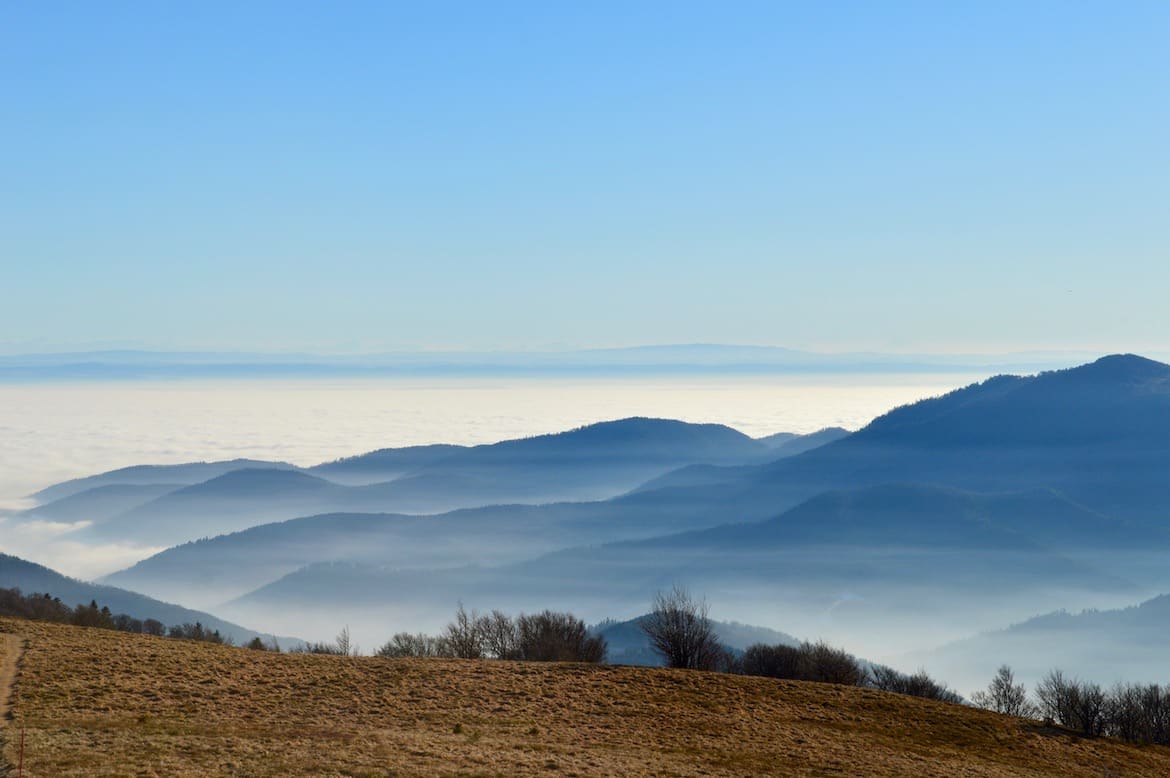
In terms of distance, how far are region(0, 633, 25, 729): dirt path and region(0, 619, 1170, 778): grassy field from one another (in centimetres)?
41

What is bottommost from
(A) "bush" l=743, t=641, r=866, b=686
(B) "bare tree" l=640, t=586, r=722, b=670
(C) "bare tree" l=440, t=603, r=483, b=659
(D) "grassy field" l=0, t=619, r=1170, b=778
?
(A) "bush" l=743, t=641, r=866, b=686

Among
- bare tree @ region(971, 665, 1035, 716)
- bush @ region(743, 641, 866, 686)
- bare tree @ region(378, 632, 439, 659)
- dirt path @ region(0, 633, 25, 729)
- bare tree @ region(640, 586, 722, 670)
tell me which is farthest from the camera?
bare tree @ region(971, 665, 1035, 716)

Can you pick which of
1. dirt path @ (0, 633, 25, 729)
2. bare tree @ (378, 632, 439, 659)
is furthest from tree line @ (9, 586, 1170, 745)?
dirt path @ (0, 633, 25, 729)

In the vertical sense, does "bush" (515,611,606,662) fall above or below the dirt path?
below

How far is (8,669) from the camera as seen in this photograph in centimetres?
4216

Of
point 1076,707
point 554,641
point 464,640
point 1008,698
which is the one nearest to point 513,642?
point 464,640

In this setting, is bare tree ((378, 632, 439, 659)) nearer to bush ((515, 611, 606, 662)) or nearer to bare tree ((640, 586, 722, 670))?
bush ((515, 611, 606, 662))

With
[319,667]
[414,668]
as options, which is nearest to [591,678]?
[414,668]

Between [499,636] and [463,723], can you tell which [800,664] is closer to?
[499,636]

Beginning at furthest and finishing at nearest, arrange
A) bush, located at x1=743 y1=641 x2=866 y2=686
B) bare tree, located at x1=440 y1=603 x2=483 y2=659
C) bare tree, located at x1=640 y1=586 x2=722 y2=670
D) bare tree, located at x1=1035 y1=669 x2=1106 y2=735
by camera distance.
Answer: bush, located at x1=743 y1=641 x2=866 y2=686 → bare tree, located at x1=440 y1=603 x2=483 y2=659 → bare tree, located at x1=640 y1=586 x2=722 y2=670 → bare tree, located at x1=1035 y1=669 x2=1106 y2=735

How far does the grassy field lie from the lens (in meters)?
32.8

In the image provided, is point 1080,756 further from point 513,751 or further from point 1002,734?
point 513,751

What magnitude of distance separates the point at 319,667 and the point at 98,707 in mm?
12892

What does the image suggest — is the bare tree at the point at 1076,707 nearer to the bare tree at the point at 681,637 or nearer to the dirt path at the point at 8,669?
the bare tree at the point at 681,637
